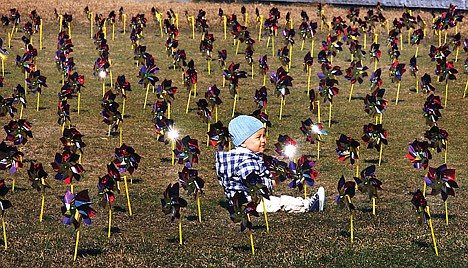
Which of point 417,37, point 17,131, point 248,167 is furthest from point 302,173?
point 417,37

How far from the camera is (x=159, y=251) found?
819 cm

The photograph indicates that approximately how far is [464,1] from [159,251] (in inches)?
947

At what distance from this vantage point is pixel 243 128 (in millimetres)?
9789

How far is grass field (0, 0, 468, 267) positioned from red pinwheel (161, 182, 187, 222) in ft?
1.10

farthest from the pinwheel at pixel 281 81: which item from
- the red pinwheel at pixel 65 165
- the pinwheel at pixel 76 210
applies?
the pinwheel at pixel 76 210

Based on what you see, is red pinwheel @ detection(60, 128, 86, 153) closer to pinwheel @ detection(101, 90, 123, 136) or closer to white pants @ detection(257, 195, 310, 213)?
pinwheel @ detection(101, 90, 123, 136)

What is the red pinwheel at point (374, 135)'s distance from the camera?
11836 millimetres

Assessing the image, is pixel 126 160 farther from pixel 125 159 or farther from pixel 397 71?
pixel 397 71

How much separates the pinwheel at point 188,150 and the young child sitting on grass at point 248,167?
0.45 metres

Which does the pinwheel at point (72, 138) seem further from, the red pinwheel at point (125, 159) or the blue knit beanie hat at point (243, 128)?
the blue knit beanie hat at point (243, 128)

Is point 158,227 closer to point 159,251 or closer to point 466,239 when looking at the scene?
Result: point 159,251

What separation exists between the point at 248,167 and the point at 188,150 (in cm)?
98

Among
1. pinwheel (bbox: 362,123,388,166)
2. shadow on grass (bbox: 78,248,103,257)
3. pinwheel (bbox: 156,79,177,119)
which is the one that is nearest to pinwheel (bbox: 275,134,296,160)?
pinwheel (bbox: 362,123,388,166)

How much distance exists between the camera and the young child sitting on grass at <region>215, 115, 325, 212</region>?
9.58 m
